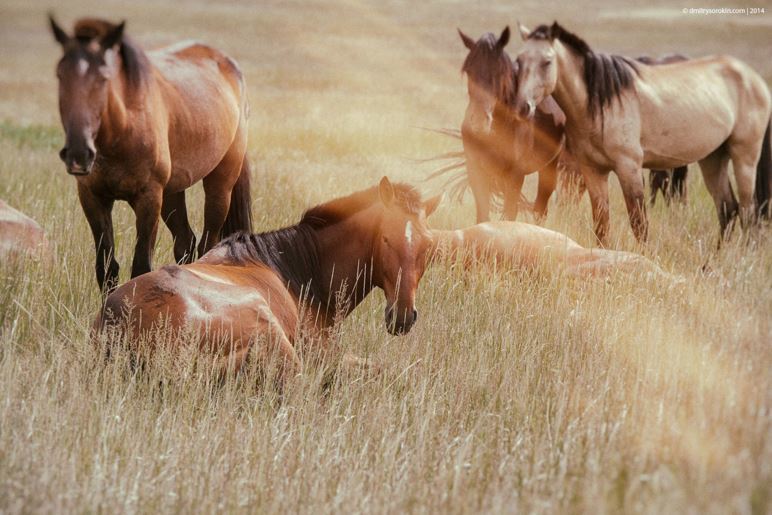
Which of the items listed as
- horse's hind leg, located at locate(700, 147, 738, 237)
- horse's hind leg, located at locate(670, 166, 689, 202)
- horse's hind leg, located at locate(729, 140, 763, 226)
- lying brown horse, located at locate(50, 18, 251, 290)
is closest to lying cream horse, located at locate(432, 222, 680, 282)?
lying brown horse, located at locate(50, 18, 251, 290)

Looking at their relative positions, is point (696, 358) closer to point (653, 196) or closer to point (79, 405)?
point (79, 405)

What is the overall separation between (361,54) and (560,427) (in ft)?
136

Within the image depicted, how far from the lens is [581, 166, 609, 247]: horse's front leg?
7.94 m

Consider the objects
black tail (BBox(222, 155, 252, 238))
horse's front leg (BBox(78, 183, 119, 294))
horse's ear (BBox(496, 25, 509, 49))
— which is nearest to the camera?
horse's front leg (BBox(78, 183, 119, 294))

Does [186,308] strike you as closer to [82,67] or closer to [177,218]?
[82,67]

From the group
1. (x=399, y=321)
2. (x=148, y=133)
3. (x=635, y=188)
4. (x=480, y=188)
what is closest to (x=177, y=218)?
(x=148, y=133)

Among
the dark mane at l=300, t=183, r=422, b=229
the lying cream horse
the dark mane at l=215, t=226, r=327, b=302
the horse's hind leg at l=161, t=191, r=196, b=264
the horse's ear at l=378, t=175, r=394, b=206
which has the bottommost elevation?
the horse's hind leg at l=161, t=191, r=196, b=264

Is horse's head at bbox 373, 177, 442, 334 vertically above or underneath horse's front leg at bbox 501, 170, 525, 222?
above

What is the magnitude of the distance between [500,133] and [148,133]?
132 inches

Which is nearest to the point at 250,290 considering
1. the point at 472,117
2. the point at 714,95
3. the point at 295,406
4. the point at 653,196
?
the point at 295,406

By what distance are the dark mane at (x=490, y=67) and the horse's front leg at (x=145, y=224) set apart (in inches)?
114

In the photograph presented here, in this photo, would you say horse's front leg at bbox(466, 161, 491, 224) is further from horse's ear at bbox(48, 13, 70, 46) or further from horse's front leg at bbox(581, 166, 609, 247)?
horse's ear at bbox(48, 13, 70, 46)

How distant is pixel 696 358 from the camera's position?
4.53 m

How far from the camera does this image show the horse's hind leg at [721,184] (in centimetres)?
927
